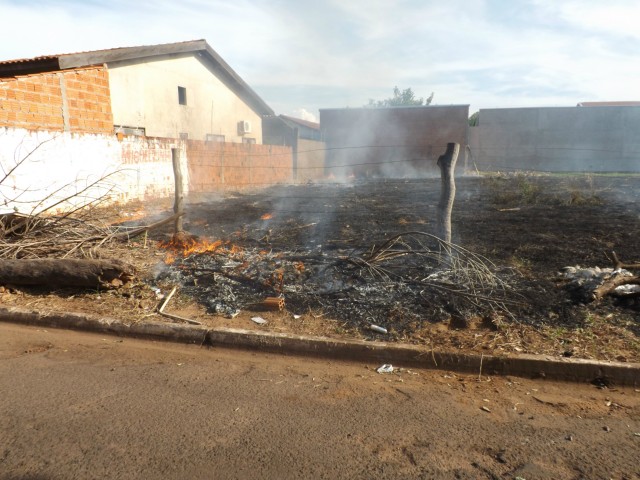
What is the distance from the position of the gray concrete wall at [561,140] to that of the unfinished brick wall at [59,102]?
2305 cm

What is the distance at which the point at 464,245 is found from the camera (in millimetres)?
6066

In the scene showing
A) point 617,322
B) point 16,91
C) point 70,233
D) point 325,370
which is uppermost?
point 16,91

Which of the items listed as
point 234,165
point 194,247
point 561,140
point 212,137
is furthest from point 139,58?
point 561,140

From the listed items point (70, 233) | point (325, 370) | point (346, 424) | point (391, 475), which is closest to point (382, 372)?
point (325, 370)

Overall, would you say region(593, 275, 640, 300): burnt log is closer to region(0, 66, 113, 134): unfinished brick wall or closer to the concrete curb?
the concrete curb

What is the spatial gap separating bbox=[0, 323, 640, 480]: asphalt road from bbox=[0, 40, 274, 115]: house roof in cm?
1008

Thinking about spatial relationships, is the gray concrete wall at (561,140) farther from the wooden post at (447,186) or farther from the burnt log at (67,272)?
the burnt log at (67,272)

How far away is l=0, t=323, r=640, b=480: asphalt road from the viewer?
7.32 ft

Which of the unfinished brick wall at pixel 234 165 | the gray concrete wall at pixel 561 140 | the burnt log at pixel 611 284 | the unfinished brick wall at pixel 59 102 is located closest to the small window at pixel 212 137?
the unfinished brick wall at pixel 234 165

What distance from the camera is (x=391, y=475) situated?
218cm

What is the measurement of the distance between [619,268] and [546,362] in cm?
233

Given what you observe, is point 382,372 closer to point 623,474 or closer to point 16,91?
point 623,474

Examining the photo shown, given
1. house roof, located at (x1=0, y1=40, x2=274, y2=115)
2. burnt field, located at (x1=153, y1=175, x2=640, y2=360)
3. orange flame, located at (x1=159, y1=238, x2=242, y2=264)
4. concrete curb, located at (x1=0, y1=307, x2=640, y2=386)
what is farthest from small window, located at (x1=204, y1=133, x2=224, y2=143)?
concrete curb, located at (x1=0, y1=307, x2=640, y2=386)

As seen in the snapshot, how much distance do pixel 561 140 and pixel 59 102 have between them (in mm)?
Result: 28764
